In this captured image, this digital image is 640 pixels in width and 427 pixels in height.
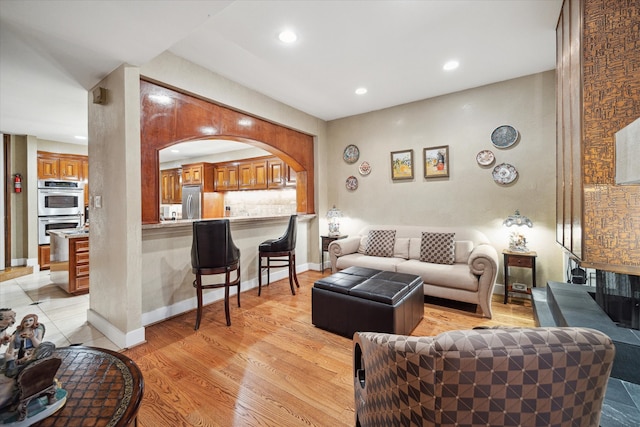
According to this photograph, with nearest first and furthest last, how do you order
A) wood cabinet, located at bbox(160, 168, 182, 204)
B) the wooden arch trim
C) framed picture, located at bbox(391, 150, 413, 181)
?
the wooden arch trim
framed picture, located at bbox(391, 150, 413, 181)
wood cabinet, located at bbox(160, 168, 182, 204)

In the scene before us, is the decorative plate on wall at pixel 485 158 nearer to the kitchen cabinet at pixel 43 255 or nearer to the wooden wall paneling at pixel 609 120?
the wooden wall paneling at pixel 609 120

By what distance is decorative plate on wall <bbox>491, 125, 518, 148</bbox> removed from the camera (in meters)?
3.58

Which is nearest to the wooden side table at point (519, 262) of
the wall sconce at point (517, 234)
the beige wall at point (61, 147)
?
the wall sconce at point (517, 234)

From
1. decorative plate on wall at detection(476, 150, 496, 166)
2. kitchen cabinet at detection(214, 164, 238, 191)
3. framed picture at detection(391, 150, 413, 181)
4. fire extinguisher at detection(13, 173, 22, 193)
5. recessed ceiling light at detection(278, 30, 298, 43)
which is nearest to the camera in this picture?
recessed ceiling light at detection(278, 30, 298, 43)

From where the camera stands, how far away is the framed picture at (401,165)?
441 centimetres

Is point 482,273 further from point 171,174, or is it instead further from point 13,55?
point 171,174

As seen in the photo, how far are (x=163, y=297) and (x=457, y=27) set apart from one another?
4.13m

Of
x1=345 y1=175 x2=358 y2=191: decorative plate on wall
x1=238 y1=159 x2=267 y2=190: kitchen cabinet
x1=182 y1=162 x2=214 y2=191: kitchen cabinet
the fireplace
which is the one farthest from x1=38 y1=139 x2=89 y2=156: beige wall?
the fireplace

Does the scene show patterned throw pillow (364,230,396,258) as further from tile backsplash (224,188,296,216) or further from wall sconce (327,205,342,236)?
tile backsplash (224,188,296,216)

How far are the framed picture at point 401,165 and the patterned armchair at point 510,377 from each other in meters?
3.81

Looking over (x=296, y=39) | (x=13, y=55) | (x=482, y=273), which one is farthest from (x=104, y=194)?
(x=482, y=273)

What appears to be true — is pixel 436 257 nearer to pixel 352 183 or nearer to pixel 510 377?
pixel 352 183

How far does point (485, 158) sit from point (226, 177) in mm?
5627

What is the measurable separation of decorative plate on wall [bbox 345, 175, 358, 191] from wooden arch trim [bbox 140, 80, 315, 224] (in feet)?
4.73
